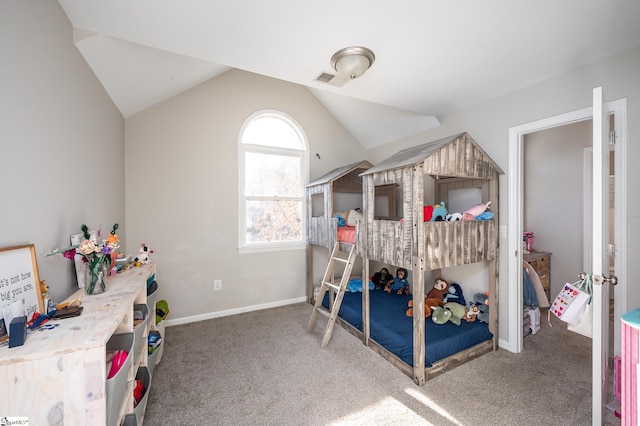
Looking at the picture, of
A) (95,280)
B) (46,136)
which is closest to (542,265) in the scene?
(95,280)

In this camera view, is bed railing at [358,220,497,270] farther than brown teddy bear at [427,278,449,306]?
No

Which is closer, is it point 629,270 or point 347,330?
point 629,270

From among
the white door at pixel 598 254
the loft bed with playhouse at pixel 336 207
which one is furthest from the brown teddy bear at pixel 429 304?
the white door at pixel 598 254

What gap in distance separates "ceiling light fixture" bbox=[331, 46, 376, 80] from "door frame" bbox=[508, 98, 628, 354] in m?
1.48

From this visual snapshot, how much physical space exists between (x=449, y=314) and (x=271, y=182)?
2.56 meters

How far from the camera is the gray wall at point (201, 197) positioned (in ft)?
9.55

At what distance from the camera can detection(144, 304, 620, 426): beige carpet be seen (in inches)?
65.7

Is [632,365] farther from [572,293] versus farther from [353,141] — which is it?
[353,141]

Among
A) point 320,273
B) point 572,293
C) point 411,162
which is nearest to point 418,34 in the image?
point 411,162

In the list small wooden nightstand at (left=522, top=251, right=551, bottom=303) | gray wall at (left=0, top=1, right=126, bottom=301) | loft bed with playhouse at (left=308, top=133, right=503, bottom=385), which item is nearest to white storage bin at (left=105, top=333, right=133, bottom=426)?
gray wall at (left=0, top=1, right=126, bottom=301)

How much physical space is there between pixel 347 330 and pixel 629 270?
2.26 meters

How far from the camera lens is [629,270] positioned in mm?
1804

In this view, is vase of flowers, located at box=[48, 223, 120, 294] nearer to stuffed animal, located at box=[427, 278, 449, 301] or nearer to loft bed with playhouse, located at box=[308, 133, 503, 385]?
loft bed with playhouse, located at box=[308, 133, 503, 385]

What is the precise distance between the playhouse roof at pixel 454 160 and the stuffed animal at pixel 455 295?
1261 mm
